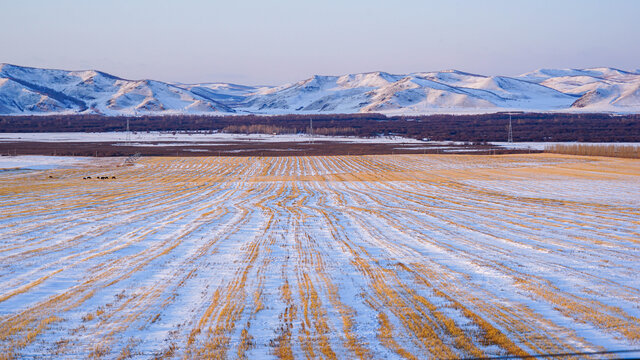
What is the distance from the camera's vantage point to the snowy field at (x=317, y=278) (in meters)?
7.80

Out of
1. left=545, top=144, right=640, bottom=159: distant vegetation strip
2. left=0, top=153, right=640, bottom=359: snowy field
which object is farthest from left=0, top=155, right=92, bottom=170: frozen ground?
left=545, top=144, right=640, bottom=159: distant vegetation strip

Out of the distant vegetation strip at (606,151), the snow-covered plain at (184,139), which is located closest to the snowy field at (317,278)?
the distant vegetation strip at (606,151)

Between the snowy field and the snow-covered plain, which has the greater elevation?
the snow-covered plain

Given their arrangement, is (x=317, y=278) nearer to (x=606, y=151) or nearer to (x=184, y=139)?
(x=606, y=151)

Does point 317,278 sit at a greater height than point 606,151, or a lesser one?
lesser

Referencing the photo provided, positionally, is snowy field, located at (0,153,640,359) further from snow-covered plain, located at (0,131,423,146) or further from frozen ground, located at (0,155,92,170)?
snow-covered plain, located at (0,131,423,146)

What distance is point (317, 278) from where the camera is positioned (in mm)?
11523

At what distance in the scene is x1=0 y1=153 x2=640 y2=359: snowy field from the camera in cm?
780

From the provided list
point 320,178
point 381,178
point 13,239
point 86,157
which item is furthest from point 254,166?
point 13,239

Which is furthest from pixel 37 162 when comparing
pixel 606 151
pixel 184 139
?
pixel 606 151

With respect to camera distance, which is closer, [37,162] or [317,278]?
[317,278]

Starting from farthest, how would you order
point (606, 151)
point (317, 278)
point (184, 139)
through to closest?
point (184, 139) → point (606, 151) → point (317, 278)

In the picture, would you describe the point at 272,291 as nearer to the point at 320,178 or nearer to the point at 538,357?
the point at 538,357

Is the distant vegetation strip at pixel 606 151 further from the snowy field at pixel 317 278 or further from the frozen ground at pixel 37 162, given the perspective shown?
Result: the frozen ground at pixel 37 162
